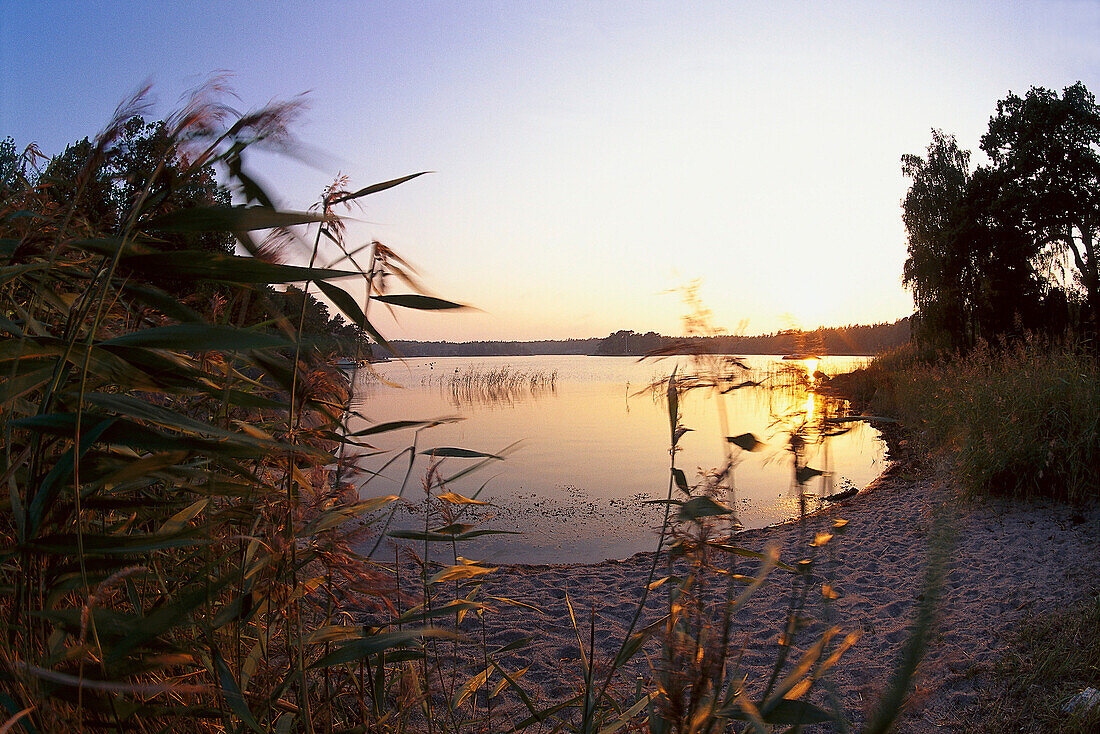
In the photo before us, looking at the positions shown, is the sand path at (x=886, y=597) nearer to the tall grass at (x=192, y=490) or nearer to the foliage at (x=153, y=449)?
the tall grass at (x=192, y=490)

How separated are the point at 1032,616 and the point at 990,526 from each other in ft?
8.04

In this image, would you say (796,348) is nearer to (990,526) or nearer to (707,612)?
(707,612)

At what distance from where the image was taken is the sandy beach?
10.0 feet

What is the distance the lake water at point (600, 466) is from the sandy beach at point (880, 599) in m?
0.65

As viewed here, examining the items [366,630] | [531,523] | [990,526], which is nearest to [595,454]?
Answer: [531,523]

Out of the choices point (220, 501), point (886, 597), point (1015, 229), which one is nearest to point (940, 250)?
point (1015, 229)

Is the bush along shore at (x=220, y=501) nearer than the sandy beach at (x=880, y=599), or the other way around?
the bush along shore at (x=220, y=501)

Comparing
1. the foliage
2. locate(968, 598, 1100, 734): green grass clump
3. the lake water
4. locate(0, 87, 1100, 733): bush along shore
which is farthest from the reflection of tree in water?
the foliage

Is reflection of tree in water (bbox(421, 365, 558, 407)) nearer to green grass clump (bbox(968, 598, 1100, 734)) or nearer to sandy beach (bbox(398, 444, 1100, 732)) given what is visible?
A: sandy beach (bbox(398, 444, 1100, 732))

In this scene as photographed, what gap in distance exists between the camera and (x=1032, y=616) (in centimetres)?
353

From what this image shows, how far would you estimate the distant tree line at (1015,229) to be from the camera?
20500 mm

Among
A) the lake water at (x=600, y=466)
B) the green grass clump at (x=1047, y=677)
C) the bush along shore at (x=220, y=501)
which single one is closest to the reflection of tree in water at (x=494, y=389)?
the lake water at (x=600, y=466)

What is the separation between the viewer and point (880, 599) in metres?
4.39

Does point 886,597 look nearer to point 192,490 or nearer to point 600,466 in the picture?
point 192,490
